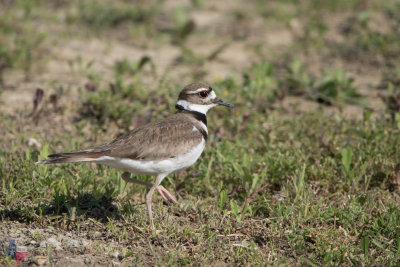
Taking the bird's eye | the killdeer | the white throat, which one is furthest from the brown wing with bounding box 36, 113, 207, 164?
the bird's eye

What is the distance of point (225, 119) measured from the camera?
7.11 meters

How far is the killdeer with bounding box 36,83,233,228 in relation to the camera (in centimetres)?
472

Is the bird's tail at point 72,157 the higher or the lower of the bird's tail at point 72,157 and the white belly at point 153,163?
the higher

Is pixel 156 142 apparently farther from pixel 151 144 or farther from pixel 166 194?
pixel 166 194

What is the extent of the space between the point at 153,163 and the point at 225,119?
96.9 inches

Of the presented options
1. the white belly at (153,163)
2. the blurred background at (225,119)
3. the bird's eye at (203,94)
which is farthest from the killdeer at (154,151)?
the blurred background at (225,119)

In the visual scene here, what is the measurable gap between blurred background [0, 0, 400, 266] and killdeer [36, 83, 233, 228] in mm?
523

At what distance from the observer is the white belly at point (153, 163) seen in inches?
186

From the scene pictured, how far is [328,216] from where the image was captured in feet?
16.3

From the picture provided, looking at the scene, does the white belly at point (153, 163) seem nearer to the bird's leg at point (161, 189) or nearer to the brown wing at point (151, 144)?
the brown wing at point (151, 144)

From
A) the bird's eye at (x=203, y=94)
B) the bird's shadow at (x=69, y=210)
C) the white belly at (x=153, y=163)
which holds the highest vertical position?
the bird's eye at (x=203, y=94)

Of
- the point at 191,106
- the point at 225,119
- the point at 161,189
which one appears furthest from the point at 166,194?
the point at 225,119

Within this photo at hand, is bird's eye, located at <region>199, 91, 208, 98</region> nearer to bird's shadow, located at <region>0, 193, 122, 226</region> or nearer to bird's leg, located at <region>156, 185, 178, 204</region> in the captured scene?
bird's leg, located at <region>156, 185, 178, 204</region>

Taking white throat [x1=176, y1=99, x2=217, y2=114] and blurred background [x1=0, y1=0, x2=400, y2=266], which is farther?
white throat [x1=176, y1=99, x2=217, y2=114]
